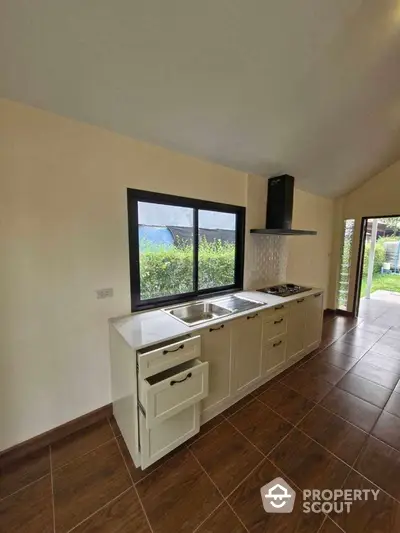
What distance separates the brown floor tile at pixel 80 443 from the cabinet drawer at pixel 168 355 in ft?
2.74

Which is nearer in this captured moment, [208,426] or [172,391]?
[172,391]

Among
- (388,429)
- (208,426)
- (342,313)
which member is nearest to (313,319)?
(388,429)

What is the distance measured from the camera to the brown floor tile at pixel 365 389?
214 centimetres

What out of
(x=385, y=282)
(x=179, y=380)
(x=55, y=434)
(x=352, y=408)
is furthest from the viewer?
(x=385, y=282)

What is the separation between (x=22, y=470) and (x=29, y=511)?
31 cm

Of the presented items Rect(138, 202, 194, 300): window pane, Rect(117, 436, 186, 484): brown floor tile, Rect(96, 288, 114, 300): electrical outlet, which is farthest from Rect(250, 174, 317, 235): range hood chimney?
Rect(117, 436, 186, 484): brown floor tile

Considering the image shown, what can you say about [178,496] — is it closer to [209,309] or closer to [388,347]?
[209,309]

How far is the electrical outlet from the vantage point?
1828mm

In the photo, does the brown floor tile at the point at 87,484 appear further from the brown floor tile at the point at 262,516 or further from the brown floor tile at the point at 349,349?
the brown floor tile at the point at 349,349

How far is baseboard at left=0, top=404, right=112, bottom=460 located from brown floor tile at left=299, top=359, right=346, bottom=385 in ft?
7.05

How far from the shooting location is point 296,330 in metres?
2.65

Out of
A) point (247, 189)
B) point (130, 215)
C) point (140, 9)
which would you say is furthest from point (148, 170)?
point (247, 189)

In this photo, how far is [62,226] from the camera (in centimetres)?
162

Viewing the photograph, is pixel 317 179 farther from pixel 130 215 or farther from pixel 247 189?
pixel 130 215
